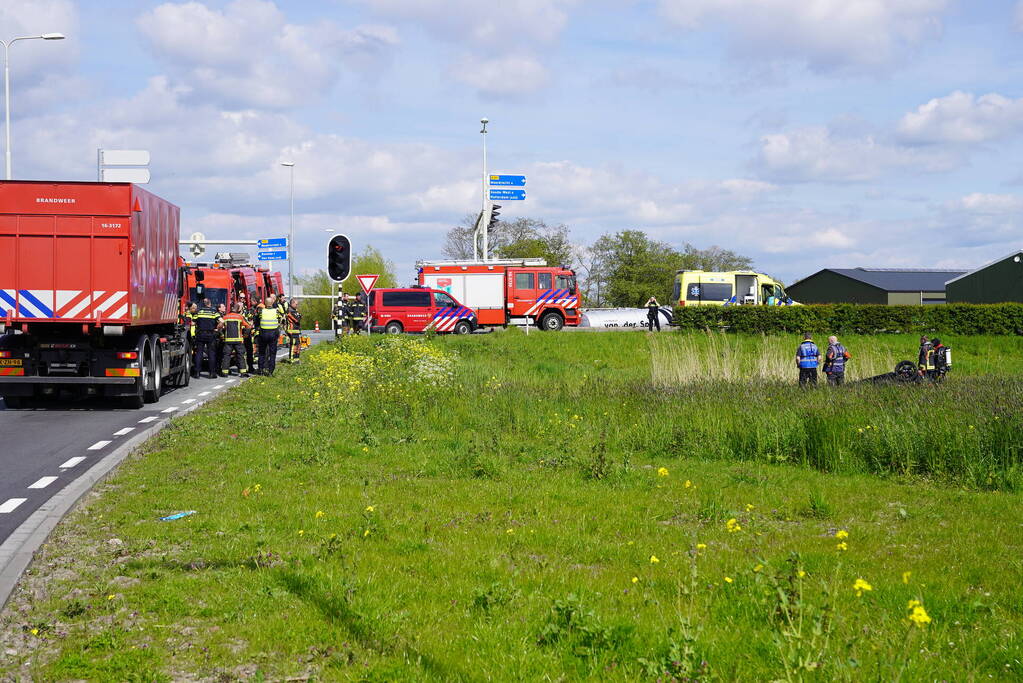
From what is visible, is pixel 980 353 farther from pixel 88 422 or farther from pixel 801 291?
pixel 801 291

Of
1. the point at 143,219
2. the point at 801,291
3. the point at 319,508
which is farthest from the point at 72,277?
the point at 801,291

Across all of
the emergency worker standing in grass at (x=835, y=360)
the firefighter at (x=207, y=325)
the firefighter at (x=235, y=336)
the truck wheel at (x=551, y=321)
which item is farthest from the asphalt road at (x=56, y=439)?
the truck wheel at (x=551, y=321)

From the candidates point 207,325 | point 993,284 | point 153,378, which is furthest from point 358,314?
point 993,284

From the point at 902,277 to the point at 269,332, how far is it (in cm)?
7508

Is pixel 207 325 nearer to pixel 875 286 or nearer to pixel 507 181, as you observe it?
pixel 507 181

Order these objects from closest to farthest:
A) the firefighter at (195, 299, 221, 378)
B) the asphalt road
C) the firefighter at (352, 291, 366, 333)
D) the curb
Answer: the curb, the asphalt road, the firefighter at (195, 299, 221, 378), the firefighter at (352, 291, 366, 333)

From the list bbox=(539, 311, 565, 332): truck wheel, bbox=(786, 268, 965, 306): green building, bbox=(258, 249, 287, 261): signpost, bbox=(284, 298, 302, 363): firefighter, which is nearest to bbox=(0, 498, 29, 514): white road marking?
bbox=(284, 298, 302, 363): firefighter

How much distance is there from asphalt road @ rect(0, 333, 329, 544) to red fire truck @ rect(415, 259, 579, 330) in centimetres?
2358

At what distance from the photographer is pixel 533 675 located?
4.52m

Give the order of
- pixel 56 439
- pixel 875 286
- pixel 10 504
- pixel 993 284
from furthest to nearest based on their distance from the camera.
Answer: pixel 875 286 < pixel 993 284 < pixel 56 439 < pixel 10 504

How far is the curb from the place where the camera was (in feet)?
20.8

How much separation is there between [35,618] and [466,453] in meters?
5.76

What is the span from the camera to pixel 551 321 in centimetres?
4378

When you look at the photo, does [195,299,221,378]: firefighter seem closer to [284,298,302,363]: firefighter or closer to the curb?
[284,298,302,363]: firefighter
